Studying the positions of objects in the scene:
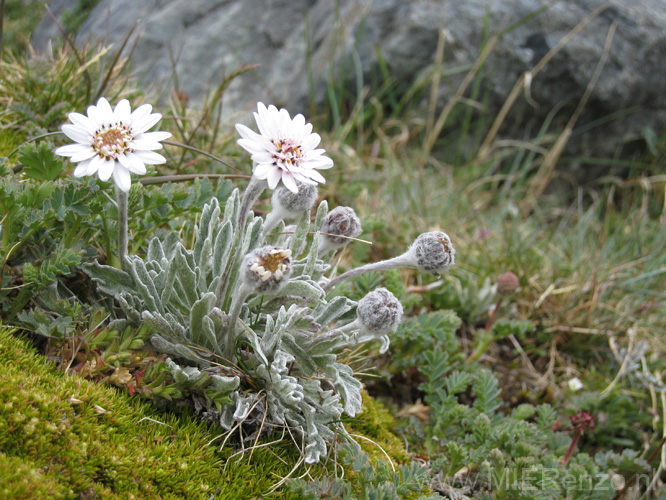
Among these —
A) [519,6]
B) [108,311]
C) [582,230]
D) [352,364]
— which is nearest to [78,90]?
[108,311]

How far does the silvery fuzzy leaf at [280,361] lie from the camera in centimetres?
190

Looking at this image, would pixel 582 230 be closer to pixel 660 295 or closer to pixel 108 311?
pixel 660 295

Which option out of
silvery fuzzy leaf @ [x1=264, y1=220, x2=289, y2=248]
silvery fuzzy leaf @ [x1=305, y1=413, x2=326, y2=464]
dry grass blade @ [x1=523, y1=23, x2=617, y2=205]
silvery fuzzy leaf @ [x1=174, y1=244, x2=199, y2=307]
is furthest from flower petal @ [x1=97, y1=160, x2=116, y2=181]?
dry grass blade @ [x1=523, y1=23, x2=617, y2=205]

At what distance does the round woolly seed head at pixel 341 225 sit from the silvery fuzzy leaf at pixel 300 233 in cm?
8

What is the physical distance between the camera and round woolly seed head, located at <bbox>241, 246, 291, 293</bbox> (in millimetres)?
1709

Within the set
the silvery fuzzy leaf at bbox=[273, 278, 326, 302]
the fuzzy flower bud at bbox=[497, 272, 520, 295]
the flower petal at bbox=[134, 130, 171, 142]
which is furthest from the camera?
the fuzzy flower bud at bbox=[497, 272, 520, 295]

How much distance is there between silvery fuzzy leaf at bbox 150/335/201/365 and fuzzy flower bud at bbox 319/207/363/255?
2.26 feet

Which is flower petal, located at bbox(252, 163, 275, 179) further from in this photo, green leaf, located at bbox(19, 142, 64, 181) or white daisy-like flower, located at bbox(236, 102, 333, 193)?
green leaf, located at bbox(19, 142, 64, 181)

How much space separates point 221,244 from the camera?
84.2 inches

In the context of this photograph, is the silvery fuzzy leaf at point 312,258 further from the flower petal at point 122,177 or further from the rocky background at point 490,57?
the rocky background at point 490,57

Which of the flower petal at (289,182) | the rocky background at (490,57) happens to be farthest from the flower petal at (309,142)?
the rocky background at (490,57)

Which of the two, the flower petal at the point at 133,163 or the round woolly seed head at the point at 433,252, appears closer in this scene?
the flower petal at the point at 133,163

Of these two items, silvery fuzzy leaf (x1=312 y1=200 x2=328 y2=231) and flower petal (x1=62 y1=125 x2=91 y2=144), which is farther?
silvery fuzzy leaf (x1=312 y1=200 x2=328 y2=231)

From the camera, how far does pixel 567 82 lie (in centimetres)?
628
